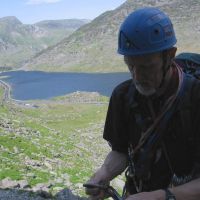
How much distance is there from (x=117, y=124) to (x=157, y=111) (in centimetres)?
53

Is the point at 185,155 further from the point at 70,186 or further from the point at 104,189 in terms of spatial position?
the point at 70,186

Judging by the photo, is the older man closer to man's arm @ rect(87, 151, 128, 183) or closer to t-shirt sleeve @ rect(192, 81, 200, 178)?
t-shirt sleeve @ rect(192, 81, 200, 178)

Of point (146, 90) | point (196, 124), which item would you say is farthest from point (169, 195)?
Answer: point (146, 90)

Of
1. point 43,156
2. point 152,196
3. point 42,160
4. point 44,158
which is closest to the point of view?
point 152,196

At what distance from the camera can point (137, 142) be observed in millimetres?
4086

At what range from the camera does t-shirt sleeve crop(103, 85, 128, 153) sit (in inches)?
162

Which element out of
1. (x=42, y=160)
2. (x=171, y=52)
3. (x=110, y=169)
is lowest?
(x=42, y=160)

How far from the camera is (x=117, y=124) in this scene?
418 centimetres

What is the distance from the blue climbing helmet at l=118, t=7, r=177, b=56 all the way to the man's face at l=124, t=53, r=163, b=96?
0.06 meters

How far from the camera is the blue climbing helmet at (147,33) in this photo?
3.52 m

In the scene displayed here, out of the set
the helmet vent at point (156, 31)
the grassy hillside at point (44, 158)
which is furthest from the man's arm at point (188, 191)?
the grassy hillside at point (44, 158)

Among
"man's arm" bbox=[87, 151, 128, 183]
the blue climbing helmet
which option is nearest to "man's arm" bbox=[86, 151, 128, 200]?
"man's arm" bbox=[87, 151, 128, 183]

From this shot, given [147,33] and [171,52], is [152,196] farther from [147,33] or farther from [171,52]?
[147,33]

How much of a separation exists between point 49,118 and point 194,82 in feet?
222
